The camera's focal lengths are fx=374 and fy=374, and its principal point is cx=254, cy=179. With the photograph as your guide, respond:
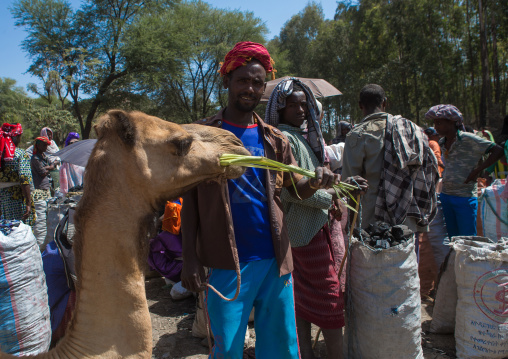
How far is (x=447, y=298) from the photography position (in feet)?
11.8

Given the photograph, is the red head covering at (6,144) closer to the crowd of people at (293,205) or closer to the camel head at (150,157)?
the crowd of people at (293,205)

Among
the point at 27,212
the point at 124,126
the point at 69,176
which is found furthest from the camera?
the point at 69,176

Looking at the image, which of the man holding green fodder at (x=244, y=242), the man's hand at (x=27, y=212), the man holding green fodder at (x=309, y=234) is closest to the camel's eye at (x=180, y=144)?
the man holding green fodder at (x=244, y=242)

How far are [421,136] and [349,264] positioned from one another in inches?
56.7

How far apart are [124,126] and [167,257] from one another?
3.99 m

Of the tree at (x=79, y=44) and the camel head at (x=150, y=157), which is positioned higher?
the tree at (x=79, y=44)

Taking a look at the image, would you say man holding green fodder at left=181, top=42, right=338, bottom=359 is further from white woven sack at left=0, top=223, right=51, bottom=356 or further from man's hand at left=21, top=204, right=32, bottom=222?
man's hand at left=21, top=204, right=32, bottom=222

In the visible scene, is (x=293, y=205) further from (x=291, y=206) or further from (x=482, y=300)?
(x=482, y=300)

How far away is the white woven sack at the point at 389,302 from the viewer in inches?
109

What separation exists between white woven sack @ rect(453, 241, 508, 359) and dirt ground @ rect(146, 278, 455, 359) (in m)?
0.34

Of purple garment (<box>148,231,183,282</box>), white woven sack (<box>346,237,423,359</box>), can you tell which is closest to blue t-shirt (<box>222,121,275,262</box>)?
white woven sack (<box>346,237,423,359</box>)

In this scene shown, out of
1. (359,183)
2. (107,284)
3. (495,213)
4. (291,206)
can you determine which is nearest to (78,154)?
(291,206)

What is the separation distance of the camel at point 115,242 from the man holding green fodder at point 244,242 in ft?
1.74

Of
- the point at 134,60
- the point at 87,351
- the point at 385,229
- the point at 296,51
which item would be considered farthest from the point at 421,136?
the point at 296,51
